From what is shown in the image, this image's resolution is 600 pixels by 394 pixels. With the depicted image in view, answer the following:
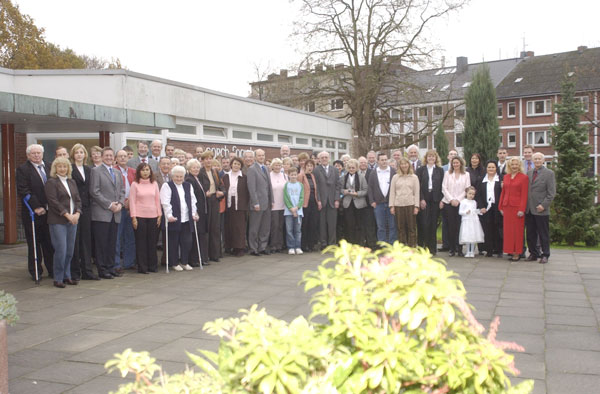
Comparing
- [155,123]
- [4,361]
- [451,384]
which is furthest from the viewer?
[155,123]

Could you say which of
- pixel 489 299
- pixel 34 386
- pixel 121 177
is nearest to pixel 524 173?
pixel 489 299

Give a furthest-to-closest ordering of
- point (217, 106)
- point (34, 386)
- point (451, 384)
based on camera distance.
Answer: point (217, 106) → point (34, 386) → point (451, 384)

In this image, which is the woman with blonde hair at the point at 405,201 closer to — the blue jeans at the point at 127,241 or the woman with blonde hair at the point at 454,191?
the woman with blonde hair at the point at 454,191

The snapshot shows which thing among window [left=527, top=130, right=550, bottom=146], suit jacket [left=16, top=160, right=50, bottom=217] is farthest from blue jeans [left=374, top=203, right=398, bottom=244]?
window [left=527, top=130, right=550, bottom=146]

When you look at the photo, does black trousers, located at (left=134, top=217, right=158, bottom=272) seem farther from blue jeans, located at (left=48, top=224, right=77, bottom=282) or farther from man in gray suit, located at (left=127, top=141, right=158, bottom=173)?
man in gray suit, located at (left=127, top=141, right=158, bottom=173)

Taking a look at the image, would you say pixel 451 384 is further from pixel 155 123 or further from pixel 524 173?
pixel 155 123

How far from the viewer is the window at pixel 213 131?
66.2 ft

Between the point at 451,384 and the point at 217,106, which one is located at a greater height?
the point at 217,106

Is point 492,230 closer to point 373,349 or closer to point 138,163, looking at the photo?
point 138,163

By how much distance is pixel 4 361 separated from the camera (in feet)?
11.8

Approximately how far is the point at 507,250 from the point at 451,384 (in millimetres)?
9898

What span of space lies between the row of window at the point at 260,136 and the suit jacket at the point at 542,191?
1136 centimetres

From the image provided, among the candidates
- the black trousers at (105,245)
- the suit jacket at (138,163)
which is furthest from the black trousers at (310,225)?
the black trousers at (105,245)

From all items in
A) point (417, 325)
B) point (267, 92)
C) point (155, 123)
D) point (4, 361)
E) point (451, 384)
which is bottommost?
point (4, 361)
